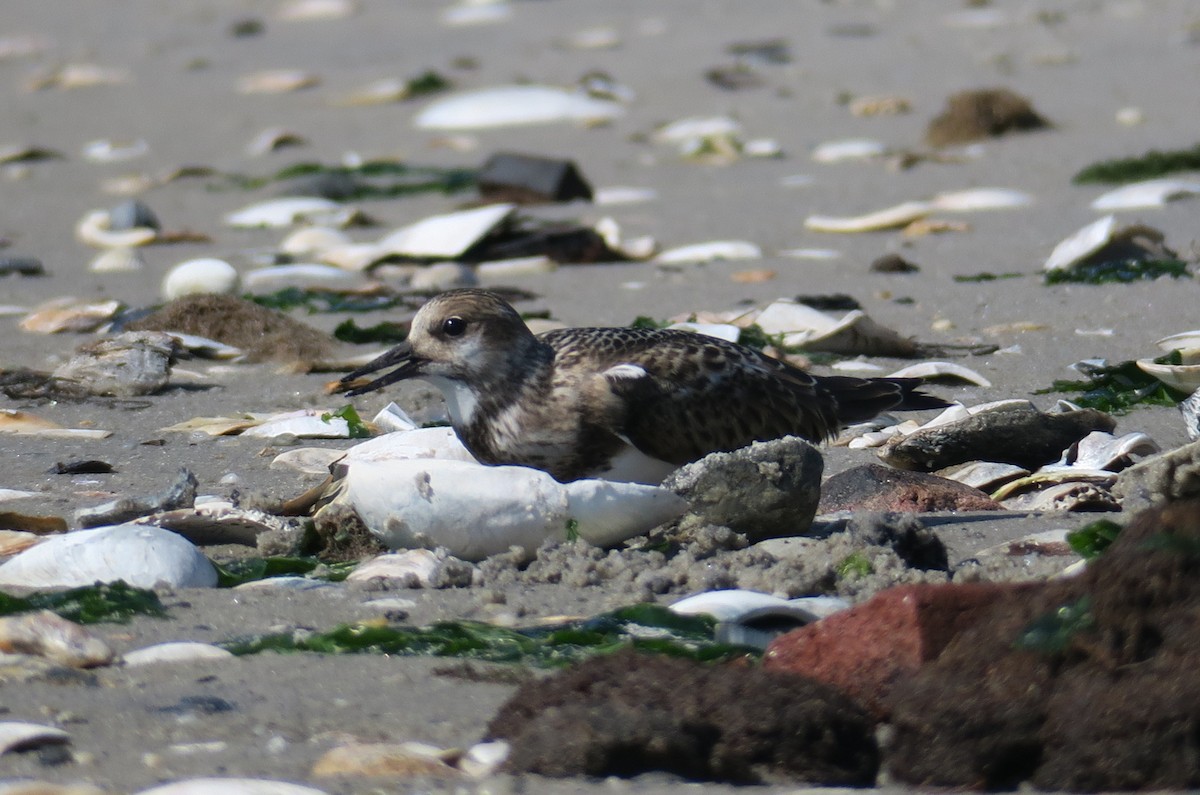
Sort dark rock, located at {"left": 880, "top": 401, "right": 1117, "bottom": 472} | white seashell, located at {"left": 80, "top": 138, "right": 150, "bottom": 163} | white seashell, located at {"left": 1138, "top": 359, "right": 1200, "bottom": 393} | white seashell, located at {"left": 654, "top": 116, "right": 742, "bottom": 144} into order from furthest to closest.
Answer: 1. white seashell, located at {"left": 80, "top": 138, "right": 150, "bottom": 163}
2. white seashell, located at {"left": 654, "top": 116, "right": 742, "bottom": 144}
3. white seashell, located at {"left": 1138, "top": 359, "right": 1200, "bottom": 393}
4. dark rock, located at {"left": 880, "top": 401, "right": 1117, "bottom": 472}

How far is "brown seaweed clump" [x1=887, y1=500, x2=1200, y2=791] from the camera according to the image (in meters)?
1.73

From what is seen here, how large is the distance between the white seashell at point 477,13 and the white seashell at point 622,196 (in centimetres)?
516

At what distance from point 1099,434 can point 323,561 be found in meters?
1.80

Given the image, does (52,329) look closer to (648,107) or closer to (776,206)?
(776,206)

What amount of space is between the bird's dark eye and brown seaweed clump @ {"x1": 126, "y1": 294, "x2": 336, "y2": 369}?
1489 mm

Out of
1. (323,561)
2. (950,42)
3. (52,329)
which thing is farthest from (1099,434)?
(950,42)

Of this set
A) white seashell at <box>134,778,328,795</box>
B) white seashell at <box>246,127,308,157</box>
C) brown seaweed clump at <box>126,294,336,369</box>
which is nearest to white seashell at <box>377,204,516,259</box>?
brown seaweed clump at <box>126,294,336,369</box>

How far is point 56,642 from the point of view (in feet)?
7.79

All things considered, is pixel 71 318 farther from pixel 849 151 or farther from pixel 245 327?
pixel 849 151

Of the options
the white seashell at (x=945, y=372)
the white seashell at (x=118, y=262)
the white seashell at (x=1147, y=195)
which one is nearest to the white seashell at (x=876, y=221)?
the white seashell at (x=1147, y=195)

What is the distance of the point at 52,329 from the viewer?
18.1 feet

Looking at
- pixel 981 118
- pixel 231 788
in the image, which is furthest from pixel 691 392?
pixel 981 118

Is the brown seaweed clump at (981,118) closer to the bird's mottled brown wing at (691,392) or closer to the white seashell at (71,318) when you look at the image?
the white seashell at (71,318)

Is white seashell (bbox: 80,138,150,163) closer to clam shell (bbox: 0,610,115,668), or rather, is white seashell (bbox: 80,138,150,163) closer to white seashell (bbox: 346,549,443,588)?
white seashell (bbox: 346,549,443,588)
